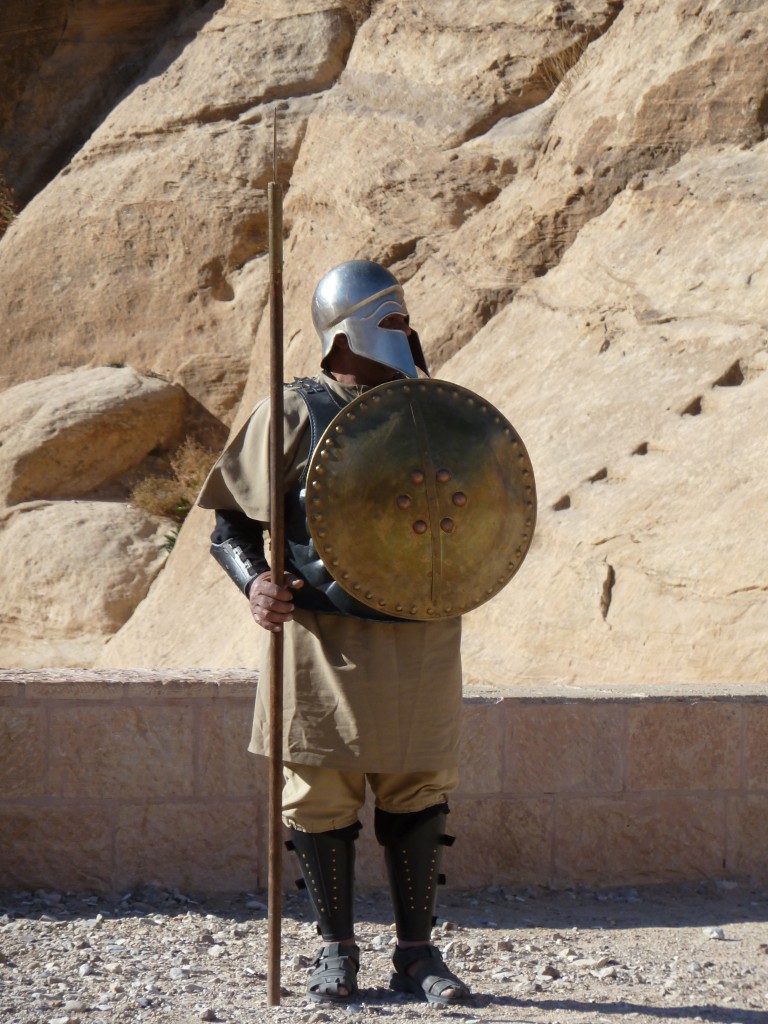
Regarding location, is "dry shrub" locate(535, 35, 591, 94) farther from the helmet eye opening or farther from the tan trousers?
the tan trousers

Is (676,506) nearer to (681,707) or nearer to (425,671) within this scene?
(681,707)

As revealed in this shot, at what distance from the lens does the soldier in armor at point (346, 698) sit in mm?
2707

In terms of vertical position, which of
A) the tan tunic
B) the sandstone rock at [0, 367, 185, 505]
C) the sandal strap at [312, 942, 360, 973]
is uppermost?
the sandstone rock at [0, 367, 185, 505]

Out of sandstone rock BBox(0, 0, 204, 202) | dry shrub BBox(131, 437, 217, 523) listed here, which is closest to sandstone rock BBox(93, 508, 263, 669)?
dry shrub BBox(131, 437, 217, 523)

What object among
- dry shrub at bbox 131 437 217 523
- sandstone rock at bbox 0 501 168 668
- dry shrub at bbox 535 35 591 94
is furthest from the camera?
dry shrub at bbox 131 437 217 523

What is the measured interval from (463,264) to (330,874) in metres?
6.46

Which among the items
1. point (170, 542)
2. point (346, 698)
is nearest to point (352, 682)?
point (346, 698)

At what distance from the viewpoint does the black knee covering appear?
2740 millimetres

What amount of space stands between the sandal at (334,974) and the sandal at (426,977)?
101mm

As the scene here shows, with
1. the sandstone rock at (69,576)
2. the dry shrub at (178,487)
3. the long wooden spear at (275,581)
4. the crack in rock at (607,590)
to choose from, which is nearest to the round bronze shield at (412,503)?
the long wooden spear at (275,581)

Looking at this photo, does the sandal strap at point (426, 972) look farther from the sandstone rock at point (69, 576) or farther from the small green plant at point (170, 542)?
the small green plant at point (170, 542)

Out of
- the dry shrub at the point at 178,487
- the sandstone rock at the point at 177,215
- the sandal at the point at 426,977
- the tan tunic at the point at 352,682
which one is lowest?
the sandal at the point at 426,977

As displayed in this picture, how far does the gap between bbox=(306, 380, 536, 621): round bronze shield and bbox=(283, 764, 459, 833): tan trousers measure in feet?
1.23

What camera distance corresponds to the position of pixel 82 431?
34.9ft
